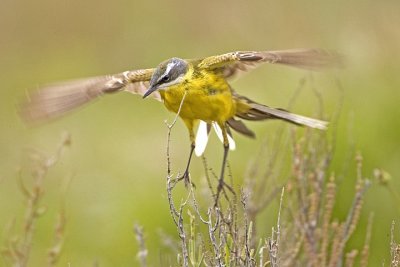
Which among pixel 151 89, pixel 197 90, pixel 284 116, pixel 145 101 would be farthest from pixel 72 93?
pixel 145 101

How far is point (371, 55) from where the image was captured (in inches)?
412

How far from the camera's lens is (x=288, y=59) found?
20.4 ft

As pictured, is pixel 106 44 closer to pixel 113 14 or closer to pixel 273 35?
pixel 113 14

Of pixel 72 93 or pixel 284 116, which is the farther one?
pixel 284 116

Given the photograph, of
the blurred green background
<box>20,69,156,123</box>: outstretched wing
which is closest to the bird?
<box>20,69,156,123</box>: outstretched wing

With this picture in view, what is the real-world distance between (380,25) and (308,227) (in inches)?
229

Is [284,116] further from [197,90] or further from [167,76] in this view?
[167,76]

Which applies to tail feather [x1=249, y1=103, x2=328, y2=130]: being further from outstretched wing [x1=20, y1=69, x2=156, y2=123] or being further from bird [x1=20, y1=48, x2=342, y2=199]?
outstretched wing [x1=20, y1=69, x2=156, y2=123]

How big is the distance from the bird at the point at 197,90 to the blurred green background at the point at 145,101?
1.57m

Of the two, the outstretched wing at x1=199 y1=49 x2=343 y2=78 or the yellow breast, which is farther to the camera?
the yellow breast

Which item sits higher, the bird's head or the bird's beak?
the bird's head

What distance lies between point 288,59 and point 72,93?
3.30ft

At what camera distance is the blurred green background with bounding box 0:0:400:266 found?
29.4ft

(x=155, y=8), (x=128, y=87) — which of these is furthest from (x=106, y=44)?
(x=128, y=87)
